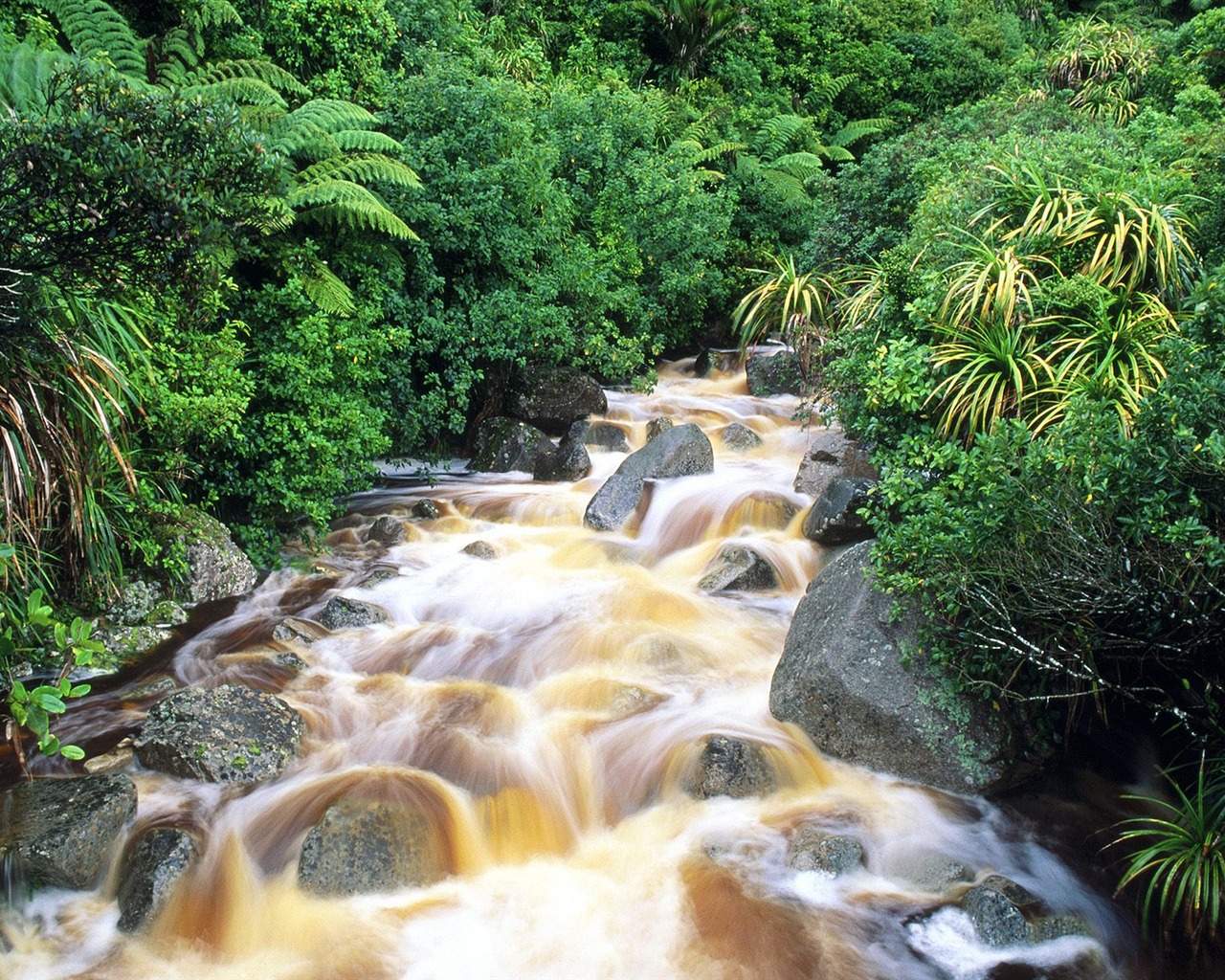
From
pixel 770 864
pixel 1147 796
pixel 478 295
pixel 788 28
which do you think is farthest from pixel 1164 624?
pixel 788 28

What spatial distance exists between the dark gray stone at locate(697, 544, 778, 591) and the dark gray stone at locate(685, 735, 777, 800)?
242 centimetres

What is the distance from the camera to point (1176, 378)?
437 centimetres

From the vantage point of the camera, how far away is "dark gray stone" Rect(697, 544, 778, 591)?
7.80m

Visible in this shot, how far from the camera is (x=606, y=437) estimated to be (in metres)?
11.2

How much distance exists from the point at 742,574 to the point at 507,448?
402 cm

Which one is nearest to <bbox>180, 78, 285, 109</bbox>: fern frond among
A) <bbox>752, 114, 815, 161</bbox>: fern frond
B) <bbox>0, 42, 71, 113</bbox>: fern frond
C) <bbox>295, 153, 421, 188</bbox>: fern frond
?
<bbox>295, 153, 421, 188</bbox>: fern frond

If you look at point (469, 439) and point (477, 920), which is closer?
point (477, 920)

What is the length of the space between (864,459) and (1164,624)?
4.24 metres

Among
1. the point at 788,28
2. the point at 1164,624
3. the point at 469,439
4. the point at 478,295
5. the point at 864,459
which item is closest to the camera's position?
the point at 1164,624

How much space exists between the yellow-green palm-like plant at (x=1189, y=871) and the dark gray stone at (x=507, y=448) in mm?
7397

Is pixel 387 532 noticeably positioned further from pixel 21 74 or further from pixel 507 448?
pixel 21 74

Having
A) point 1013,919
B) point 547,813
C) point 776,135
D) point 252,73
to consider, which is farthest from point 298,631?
point 776,135

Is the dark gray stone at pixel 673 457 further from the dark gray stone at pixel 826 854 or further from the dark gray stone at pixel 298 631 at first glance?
the dark gray stone at pixel 826 854

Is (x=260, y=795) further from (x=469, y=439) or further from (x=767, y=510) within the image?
(x=469, y=439)
